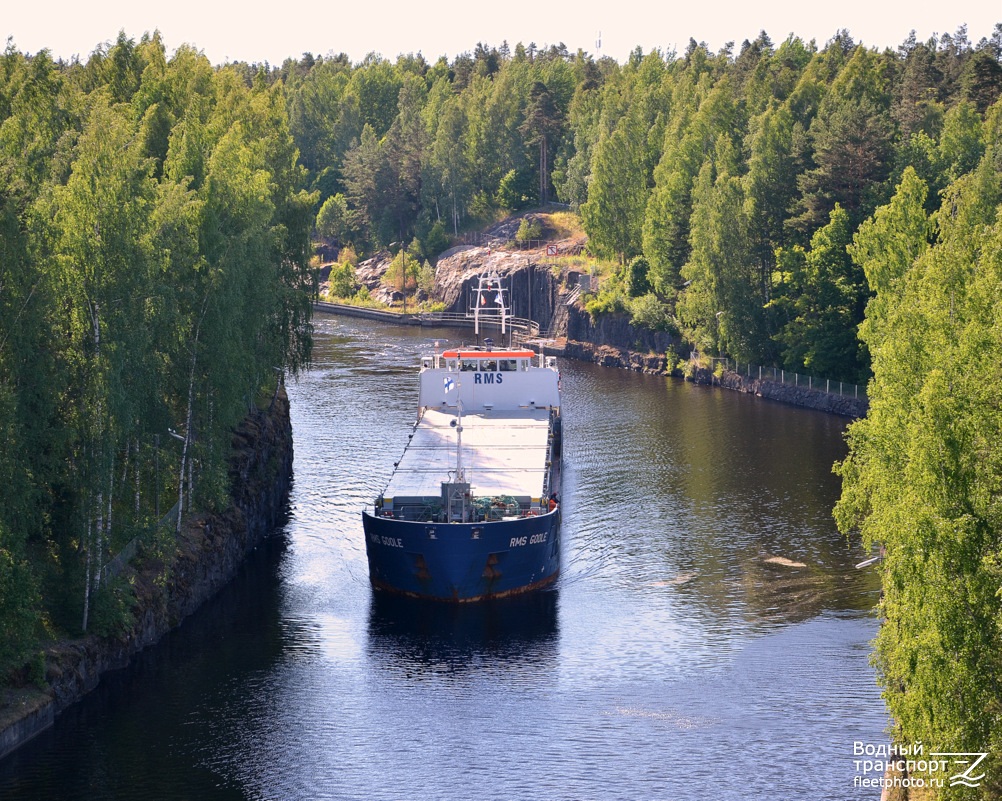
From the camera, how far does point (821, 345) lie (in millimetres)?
107562

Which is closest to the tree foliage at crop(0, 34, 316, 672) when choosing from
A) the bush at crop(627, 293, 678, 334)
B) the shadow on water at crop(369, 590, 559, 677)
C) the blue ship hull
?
the blue ship hull

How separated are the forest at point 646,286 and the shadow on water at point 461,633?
983cm

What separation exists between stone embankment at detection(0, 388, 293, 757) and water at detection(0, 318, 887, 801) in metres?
0.81

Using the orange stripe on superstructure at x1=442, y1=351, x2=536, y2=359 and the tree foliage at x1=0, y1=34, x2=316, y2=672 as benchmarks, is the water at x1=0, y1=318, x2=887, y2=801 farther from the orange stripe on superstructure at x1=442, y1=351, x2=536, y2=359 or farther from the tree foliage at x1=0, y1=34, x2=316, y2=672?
the orange stripe on superstructure at x1=442, y1=351, x2=536, y2=359

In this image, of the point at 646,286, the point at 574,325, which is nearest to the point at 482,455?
the point at 646,286

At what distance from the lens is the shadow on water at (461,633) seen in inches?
2098

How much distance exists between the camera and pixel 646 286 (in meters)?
139

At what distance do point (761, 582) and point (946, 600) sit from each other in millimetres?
30319

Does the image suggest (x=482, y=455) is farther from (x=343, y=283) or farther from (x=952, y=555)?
(x=343, y=283)

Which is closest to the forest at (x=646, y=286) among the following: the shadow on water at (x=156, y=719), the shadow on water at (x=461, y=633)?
the shadow on water at (x=156, y=719)

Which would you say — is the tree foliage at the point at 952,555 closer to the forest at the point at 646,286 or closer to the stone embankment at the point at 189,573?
the forest at the point at 646,286

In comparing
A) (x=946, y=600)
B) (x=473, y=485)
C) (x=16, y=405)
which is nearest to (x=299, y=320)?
(x=473, y=485)

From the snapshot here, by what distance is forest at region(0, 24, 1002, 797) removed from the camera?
110 feet

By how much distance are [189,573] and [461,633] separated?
12169mm
